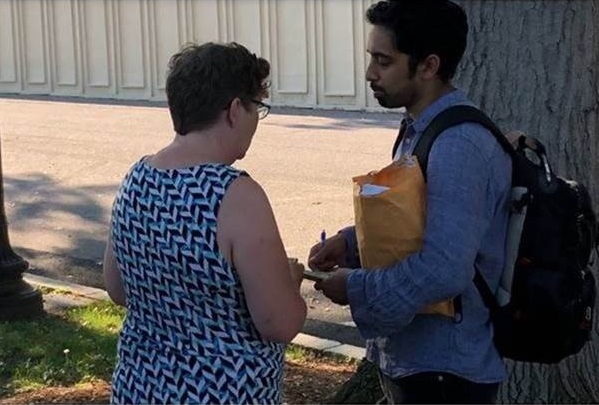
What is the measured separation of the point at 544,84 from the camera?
428 centimetres

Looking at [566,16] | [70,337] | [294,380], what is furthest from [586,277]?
[70,337]

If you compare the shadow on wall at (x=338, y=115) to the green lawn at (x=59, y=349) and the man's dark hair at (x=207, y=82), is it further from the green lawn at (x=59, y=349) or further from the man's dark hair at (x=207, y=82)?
the man's dark hair at (x=207, y=82)

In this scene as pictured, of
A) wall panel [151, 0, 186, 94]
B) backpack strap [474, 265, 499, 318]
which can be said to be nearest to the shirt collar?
backpack strap [474, 265, 499, 318]

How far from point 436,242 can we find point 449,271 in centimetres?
7

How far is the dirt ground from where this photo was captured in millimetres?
5812

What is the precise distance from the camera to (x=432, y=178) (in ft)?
9.28

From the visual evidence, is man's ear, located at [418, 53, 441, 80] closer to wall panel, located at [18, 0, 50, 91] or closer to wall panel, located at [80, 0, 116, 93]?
wall panel, located at [80, 0, 116, 93]

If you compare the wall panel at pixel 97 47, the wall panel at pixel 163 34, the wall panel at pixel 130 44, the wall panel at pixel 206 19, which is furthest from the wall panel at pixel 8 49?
the wall panel at pixel 206 19

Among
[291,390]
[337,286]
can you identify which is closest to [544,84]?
[337,286]

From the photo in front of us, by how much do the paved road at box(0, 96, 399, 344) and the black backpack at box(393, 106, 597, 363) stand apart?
430cm

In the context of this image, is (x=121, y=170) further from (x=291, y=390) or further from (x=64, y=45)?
(x=64, y=45)

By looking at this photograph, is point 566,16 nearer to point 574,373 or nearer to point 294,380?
point 574,373

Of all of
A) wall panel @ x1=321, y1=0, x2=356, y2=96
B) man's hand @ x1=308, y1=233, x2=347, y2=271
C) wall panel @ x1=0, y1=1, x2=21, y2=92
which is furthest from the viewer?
wall panel @ x1=0, y1=1, x2=21, y2=92

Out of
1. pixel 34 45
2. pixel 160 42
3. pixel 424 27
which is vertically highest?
pixel 424 27
